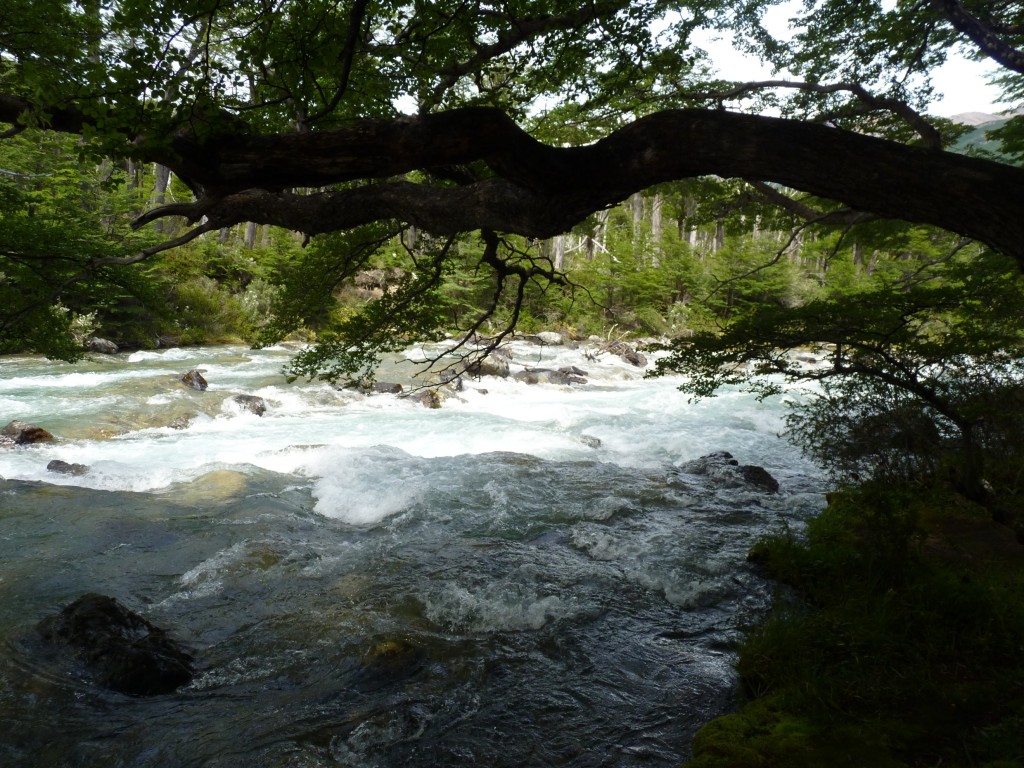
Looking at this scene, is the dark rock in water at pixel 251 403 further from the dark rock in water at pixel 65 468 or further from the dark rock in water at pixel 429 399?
the dark rock in water at pixel 65 468

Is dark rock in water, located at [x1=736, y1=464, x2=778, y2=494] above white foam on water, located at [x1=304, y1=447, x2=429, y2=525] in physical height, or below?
above

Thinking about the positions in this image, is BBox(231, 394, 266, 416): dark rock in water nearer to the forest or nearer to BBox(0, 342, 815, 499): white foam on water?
BBox(0, 342, 815, 499): white foam on water

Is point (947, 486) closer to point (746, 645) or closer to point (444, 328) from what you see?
point (746, 645)

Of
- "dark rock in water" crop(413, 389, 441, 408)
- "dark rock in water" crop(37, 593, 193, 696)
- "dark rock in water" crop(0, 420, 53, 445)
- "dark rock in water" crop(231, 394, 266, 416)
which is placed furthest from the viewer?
"dark rock in water" crop(413, 389, 441, 408)

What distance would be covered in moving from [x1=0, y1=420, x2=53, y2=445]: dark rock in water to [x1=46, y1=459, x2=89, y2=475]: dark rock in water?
5.88 ft

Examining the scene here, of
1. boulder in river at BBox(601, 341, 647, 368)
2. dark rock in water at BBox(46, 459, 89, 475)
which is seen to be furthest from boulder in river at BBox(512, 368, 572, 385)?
dark rock in water at BBox(46, 459, 89, 475)

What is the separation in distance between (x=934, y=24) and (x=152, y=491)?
1062cm

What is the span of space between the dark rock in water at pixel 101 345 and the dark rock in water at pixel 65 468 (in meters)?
11.1

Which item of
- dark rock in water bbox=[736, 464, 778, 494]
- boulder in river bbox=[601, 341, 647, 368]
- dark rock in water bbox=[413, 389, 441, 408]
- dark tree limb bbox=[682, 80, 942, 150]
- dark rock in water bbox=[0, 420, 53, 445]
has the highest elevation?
dark tree limb bbox=[682, 80, 942, 150]

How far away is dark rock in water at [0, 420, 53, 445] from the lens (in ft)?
36.0

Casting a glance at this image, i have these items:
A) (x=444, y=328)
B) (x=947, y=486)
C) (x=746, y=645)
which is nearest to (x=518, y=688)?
(x=746, y=645)

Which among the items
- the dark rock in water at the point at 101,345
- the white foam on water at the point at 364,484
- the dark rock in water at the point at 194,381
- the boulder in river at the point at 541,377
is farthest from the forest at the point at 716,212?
the dark rock in water at the point at 101,345

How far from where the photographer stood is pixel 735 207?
7277 millimetres

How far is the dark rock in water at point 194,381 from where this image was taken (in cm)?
1551
